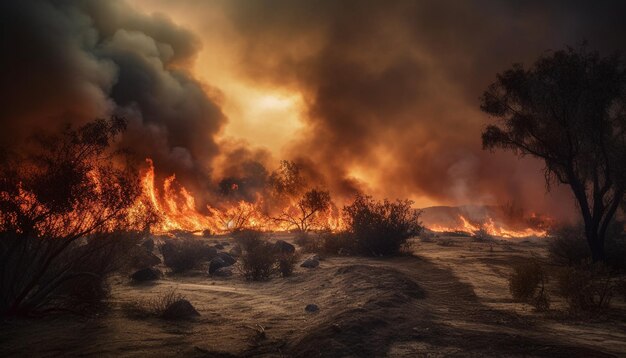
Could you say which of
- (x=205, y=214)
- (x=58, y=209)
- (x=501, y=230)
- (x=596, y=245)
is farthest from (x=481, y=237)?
(x=58, y=209)

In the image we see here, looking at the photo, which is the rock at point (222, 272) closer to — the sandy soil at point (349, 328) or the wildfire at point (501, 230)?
the sandy soil at point (349, 328)

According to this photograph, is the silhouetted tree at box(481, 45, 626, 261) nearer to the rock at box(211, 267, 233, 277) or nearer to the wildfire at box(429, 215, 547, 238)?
the rock at box(211, 267, 233, 277)

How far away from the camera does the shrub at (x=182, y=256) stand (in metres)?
16.7

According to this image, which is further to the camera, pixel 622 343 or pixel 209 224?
pixel 209 224

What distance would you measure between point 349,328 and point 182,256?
12887mm

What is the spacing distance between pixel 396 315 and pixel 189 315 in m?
5.01

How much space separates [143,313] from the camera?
8555 millimetres

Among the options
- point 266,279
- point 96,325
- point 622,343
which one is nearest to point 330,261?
point 266,279

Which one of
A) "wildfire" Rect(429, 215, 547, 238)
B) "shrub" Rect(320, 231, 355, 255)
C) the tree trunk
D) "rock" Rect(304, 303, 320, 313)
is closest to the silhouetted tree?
the tree trunk

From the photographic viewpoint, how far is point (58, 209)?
7.55 m

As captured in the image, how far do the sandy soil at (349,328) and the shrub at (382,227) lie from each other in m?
7.61

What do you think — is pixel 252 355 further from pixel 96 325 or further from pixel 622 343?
pixel 622 343

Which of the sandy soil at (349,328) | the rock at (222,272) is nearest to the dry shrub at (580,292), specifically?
the sandy soil at (349,328)

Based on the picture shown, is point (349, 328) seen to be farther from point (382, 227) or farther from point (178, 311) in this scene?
point (382, 227)
